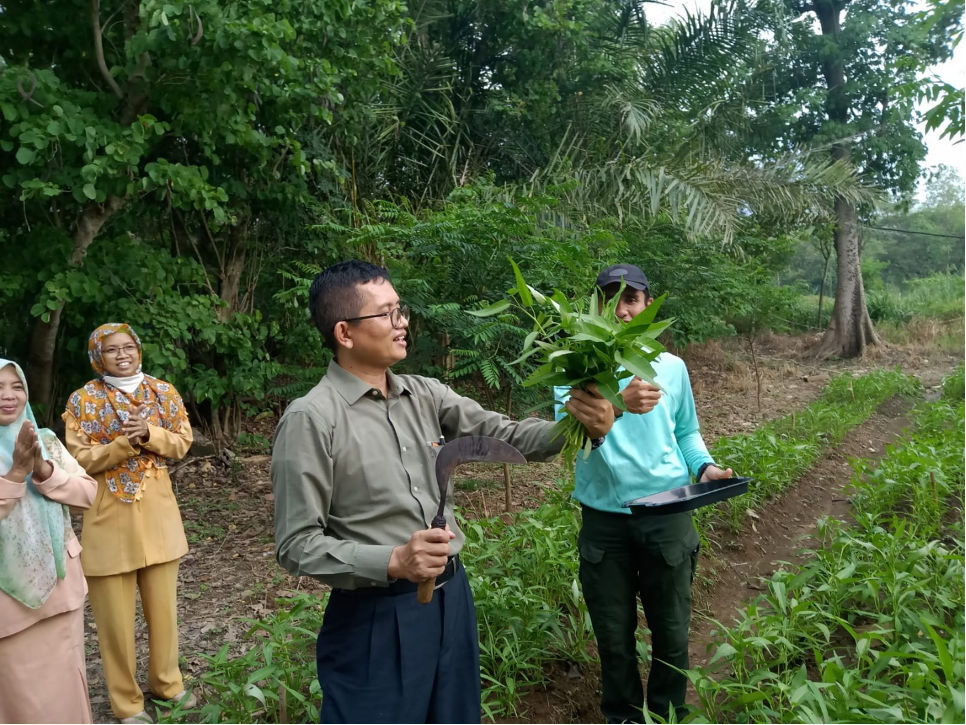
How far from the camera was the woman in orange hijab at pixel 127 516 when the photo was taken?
2828 mm

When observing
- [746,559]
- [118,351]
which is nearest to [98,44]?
[118,351]

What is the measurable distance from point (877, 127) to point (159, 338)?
8675mm

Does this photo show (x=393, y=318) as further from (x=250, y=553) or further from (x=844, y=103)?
(x=844, y=103)

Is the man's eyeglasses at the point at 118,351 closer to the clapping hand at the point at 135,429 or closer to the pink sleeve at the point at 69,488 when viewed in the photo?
the clapping hand at the point at 135,429

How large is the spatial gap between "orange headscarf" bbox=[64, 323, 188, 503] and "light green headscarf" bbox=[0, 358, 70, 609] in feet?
1.41

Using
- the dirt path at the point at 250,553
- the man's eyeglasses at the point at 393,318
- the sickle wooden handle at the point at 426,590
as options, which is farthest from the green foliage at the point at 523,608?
the man's eyeglasses at the point at 393,318

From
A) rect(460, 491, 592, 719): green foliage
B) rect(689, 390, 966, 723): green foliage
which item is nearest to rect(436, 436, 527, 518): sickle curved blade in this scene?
rect(689, 390, 966, 723): green foliage

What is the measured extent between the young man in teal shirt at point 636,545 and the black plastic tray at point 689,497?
66 mm

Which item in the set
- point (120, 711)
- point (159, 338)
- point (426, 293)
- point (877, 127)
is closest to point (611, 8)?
point (877, 127)

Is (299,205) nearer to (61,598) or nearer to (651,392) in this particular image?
(61,598)

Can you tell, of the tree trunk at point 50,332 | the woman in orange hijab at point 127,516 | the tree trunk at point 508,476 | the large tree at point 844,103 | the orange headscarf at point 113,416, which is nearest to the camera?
the woman in orange hijab at point 127,516

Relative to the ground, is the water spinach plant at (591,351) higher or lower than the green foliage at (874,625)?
higher

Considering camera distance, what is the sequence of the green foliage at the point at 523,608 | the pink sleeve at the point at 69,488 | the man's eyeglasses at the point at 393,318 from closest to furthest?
the man's eyeglasses at the point at 393,318 < the pink sleeve at the point at 69,488 < the green foliage at the point at 523,608

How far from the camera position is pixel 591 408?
1.79m
